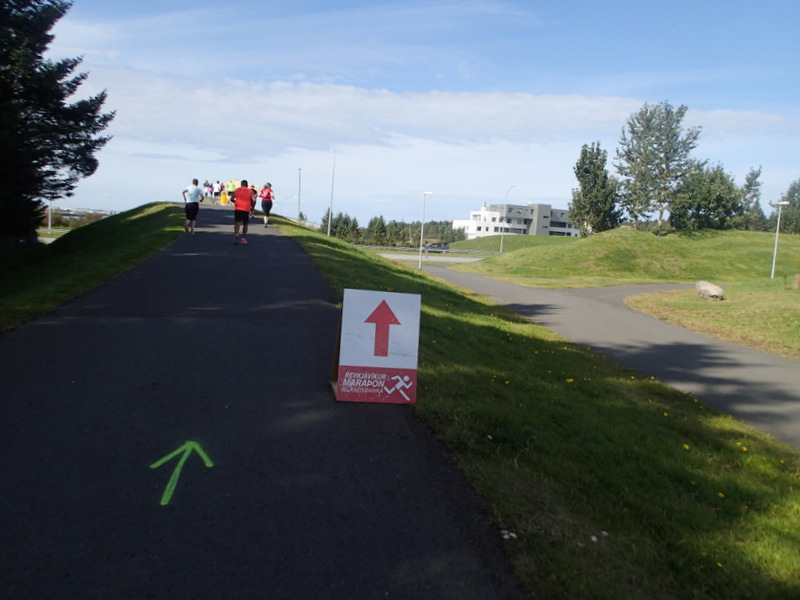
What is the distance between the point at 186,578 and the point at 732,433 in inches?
283

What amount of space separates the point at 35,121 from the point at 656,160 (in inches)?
2854

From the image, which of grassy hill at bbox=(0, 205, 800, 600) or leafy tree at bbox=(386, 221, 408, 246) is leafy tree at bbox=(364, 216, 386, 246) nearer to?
leafy tree at bbox=(386, 221, 408, 246)

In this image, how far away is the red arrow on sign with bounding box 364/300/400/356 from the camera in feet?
21.6

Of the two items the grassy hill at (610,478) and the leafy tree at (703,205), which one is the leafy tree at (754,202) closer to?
the leafy tree at (703,205)

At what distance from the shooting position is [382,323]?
6.64 meters

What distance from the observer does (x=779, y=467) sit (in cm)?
701

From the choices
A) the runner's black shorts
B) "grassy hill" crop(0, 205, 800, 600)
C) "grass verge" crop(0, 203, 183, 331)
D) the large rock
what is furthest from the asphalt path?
the runner's black shorts

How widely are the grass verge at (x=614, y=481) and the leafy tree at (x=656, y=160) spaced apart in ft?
244

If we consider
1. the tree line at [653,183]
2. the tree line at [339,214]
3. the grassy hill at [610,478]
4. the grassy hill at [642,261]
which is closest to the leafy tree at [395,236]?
the tree line at [339,214]

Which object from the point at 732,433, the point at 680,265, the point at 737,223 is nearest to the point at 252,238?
the point at 732,433

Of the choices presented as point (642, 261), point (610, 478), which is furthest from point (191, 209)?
point (642, 261)

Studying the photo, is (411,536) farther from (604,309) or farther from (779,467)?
(604,309)

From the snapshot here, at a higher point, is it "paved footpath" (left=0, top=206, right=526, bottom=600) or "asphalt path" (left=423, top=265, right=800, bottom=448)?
"paved footpath" (left=0, top=206, right=526, bottom=600)

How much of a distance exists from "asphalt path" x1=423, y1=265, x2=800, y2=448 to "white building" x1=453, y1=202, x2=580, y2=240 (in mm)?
119329
